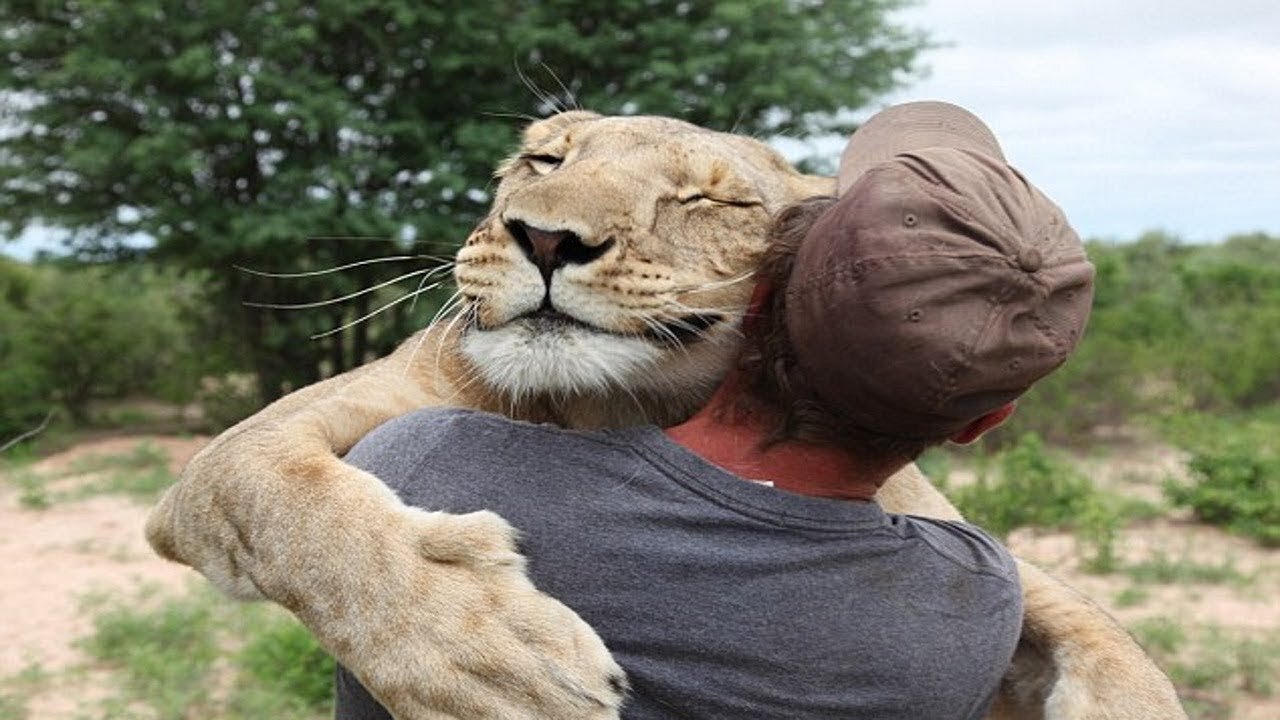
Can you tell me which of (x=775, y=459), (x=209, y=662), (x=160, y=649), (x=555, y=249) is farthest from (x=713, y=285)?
(x=160, y=649)

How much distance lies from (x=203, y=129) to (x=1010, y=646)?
1245 cm

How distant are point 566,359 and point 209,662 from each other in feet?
17.1

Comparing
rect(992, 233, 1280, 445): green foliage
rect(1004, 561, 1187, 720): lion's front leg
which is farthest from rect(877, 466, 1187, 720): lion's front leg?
rect(992, 233, 1280, 445): green foliage

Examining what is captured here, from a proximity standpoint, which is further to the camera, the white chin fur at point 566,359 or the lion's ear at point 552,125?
the lion's ear at point 552,125

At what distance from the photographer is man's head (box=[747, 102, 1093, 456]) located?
5.09 feet

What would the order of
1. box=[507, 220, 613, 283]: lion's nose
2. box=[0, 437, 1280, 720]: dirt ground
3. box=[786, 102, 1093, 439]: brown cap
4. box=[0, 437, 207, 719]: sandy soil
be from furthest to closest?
box=[0, 437, 1280, 720]: dirt ground < box=[0, 437, 207, 719]: sandy soil < box=[507, 220, 613, 283]: lion's nose < box=[786, 102, 1093, 439]: brown cap

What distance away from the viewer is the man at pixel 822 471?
157 centimetres

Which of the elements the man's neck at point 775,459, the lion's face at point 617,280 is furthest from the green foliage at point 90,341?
the man's neck at point 775,459

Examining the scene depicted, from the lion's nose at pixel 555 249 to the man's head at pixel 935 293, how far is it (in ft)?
1.35

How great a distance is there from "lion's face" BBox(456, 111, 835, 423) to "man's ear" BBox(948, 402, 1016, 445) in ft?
1.32

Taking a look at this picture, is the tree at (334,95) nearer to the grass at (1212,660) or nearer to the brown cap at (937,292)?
the grass at (1212,660)

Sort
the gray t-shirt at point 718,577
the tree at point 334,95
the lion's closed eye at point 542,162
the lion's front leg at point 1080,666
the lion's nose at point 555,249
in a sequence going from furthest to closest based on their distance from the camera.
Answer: the tree at point 334,95
the lion's closed eye at point 542,162
the lion's front leg at point 1080,666
the lion's nose at point 555,249
the gray t-shirt at point 718,577

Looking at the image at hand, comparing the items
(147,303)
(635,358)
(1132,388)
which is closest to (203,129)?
(147,303)

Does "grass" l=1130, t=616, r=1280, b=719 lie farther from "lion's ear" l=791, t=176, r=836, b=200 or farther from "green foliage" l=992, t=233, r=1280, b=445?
"green foliage" l=992, t=233, r=1280, b=445
